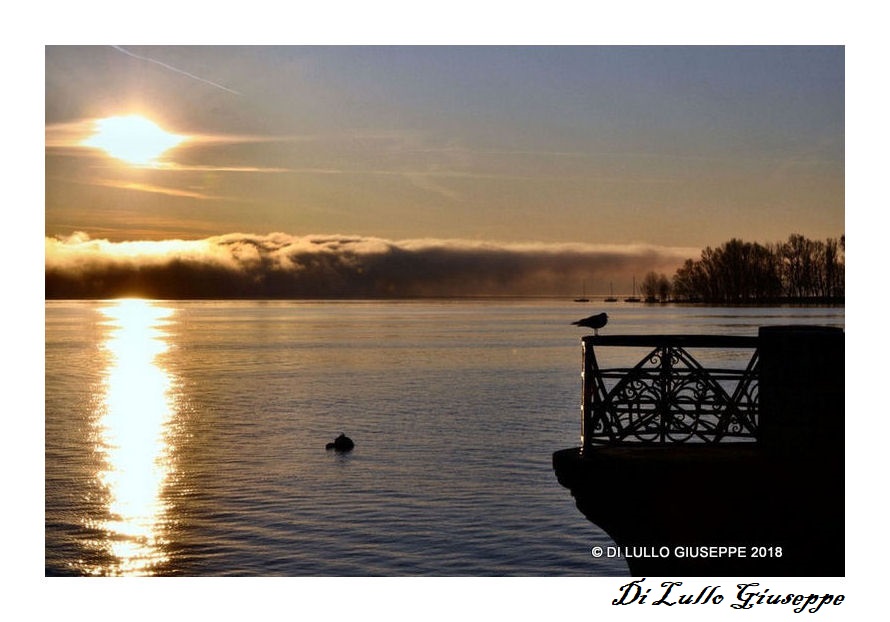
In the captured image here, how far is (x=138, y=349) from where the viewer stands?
87938 millimetres

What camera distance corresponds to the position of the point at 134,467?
1054 inches

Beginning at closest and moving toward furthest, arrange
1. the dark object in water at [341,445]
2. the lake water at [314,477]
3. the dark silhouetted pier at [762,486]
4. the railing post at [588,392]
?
the dark silhouetted pier at [762,486], the railing post at [588,392], the lake water at [314,477], the dark object in water at [341,445]

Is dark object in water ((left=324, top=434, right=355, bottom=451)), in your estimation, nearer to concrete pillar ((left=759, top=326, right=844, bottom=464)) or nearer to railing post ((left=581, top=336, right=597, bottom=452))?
railing post ((left=581, top=336, right=597, bottom=452))

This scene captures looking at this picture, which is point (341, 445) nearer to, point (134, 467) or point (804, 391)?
point (134, 467)

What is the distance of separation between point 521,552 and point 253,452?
12.5 m

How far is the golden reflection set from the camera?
60.3 ft

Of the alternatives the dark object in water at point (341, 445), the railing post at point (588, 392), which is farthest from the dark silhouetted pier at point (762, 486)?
the dark object in water at point (341, 445)

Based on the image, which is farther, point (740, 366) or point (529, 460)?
point (740, 366)

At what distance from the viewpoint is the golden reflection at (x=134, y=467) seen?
1838 cm

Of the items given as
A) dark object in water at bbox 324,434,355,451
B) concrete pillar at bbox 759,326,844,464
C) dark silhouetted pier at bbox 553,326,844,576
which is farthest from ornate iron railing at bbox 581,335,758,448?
dark object in water at bbox 324,434,355,451

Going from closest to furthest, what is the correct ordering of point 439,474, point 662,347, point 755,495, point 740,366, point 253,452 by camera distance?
Result: point 755,495, point 662,347, point 439,474, point 253,452, point 740,366

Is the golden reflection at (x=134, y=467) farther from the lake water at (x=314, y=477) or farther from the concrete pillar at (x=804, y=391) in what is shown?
the concrete pillar at (x=804, y=391)

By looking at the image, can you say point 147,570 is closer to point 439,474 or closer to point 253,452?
point 439,474
